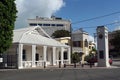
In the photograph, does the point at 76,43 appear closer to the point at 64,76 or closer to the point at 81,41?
the point at 81,41

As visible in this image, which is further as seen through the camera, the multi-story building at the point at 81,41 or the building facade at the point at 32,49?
the multi-story building at the point at 81,41

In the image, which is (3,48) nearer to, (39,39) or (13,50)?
(13,50)

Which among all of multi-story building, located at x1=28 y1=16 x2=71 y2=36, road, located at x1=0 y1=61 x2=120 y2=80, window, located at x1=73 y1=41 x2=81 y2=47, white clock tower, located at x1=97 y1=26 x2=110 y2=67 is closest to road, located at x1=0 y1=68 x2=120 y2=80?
road, located at x1=0 y1=61 x2=120 y2=80

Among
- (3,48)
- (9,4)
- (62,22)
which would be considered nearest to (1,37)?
(3,48)

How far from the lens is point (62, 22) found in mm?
163750

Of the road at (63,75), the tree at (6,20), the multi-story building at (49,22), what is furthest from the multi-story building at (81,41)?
the multi-story building at (49,22)

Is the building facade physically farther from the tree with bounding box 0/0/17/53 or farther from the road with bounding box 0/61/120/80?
the road with bounding box 0/61/120/80

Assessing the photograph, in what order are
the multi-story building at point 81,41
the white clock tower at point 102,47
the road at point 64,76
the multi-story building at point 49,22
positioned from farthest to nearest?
the multi-story building at point 49,22, the multi-story building at point 81,41, the white clock tower at point 102,47, the road at point 64,76

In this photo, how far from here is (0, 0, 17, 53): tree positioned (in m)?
37.8

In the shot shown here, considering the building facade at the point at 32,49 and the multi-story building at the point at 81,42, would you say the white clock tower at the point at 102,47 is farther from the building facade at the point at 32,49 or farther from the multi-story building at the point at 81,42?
the multi-story building at the point at 81,42

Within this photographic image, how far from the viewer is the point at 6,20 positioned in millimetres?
38375

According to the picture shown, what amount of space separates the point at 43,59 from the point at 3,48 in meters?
15.8

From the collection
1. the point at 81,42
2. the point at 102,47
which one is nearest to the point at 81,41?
the point at 81,42

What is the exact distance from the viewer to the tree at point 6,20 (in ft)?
124
